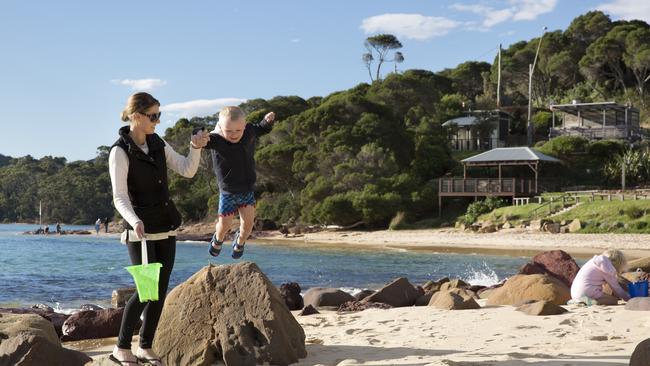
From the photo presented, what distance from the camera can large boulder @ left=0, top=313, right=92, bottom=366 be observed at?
5602 millimetres

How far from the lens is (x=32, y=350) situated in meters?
5.66

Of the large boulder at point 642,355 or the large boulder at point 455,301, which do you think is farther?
the large boulder at point 455,301

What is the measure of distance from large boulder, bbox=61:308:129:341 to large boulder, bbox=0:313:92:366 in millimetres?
3065

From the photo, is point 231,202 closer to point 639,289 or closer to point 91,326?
point 91,326

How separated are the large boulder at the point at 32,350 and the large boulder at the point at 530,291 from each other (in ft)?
17.8

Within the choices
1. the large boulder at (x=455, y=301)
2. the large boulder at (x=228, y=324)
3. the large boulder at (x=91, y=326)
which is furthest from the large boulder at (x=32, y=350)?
the large boulder at (x=455, y=301)

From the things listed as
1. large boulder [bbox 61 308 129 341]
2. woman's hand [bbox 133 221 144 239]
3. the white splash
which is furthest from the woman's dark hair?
the white splash

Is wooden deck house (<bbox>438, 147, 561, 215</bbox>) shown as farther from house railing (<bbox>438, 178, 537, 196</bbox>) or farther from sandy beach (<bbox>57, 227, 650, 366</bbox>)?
sandy beach (<bbox>57, 227, 650, 366</bbox>)

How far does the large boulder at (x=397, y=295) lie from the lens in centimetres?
1064

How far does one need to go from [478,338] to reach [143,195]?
361 centimetres

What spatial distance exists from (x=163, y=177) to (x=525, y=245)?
2700 cm

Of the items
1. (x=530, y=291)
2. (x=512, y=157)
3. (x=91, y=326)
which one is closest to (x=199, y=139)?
(x=91, y=326)

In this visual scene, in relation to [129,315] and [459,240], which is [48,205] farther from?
[129,315]

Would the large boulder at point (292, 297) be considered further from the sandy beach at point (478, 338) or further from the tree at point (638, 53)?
the tree at point (638, 53)
